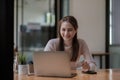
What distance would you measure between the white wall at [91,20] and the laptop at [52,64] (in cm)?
313

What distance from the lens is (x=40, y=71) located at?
1.97 metres

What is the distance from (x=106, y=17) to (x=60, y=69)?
337 cm

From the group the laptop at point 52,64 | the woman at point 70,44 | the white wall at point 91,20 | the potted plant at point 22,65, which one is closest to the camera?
the laptop at point 52,64

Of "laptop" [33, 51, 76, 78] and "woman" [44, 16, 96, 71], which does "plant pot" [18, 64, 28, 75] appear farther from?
"woman" [44, 16, 96, 71]

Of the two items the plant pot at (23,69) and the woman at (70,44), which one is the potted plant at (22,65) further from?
the woman at (70,44)

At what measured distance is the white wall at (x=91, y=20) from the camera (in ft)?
16.4

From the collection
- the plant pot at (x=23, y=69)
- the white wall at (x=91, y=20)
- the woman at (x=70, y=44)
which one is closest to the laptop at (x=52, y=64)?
the plant pot at (x=23, y=69)

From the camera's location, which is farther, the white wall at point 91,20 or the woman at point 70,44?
the white wall at point 91,20

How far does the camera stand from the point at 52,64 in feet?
6.15

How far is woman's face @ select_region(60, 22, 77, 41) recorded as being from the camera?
2557mm

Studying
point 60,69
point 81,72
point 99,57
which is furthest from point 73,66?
point 99,57

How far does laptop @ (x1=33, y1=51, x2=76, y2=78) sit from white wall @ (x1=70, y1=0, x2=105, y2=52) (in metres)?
3.13

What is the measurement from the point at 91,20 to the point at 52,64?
328 centimetres
